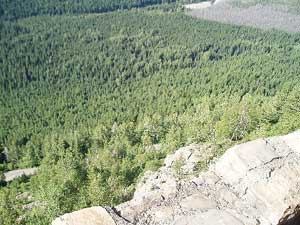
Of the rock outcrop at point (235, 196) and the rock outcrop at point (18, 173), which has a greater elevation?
the rock outcrop at point (235, 196)

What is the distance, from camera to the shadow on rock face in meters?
33.0

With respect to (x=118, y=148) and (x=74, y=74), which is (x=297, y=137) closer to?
(x=118, y=148)

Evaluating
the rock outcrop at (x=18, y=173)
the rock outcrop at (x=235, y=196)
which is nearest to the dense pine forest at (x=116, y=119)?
the rock outcrop at (x=18, y=173)

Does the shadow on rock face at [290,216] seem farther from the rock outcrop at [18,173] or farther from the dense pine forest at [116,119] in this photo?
the rock outcrop at [18,173]

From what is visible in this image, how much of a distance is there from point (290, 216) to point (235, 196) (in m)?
4.38

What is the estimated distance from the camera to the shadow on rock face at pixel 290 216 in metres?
33.0

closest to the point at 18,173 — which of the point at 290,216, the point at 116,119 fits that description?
the point at 116,119

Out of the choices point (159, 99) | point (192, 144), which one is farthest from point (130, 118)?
point (192, 144)

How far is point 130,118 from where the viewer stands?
14000 cm

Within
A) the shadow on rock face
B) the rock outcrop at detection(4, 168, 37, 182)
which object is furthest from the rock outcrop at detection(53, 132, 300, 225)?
the rock outcrop at detection(4, 168, 37, 182)

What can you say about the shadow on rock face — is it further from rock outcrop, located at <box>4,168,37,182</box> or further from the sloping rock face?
rock outcrop, located at <box>4,168,37,182</box>

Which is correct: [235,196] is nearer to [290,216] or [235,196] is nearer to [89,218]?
[290,216]

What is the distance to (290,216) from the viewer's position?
110 ft

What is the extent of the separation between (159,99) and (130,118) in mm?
17980
